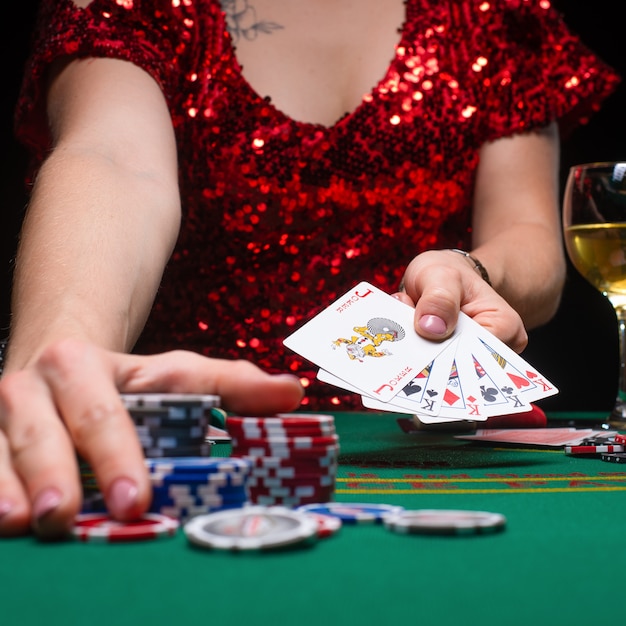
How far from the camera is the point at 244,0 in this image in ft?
8.16

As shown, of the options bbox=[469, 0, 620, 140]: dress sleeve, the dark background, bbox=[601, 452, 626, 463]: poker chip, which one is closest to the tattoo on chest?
bbox=[469, 0, 620, 140]: dress sleeve

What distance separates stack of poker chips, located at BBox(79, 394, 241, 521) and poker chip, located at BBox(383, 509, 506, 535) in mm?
156

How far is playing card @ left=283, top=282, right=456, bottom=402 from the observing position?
1.46 metres

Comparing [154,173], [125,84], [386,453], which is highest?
[125,84]

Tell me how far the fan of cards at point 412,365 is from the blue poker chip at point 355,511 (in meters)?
0.52

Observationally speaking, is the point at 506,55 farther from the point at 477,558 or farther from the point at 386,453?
the point at 477,558

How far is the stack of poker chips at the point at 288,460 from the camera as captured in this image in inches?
35.3

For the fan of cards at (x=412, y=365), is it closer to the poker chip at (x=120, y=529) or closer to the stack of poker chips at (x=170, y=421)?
the stack of poker chips at (x=170, y=421)

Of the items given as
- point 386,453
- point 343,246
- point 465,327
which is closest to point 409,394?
point 386,453

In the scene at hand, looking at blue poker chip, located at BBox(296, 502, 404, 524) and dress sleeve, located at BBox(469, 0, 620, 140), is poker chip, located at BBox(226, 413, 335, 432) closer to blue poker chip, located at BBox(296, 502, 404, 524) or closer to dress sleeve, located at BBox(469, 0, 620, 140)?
blue poker chip, located at BBox(296, 502, 404, 524)

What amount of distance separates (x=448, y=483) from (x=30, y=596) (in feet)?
2.06

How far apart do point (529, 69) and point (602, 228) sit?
957 millimetres

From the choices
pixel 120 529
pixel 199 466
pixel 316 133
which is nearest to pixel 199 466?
pixel 199 466

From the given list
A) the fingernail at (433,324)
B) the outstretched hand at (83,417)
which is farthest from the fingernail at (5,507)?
the fingernail at (433,324)
